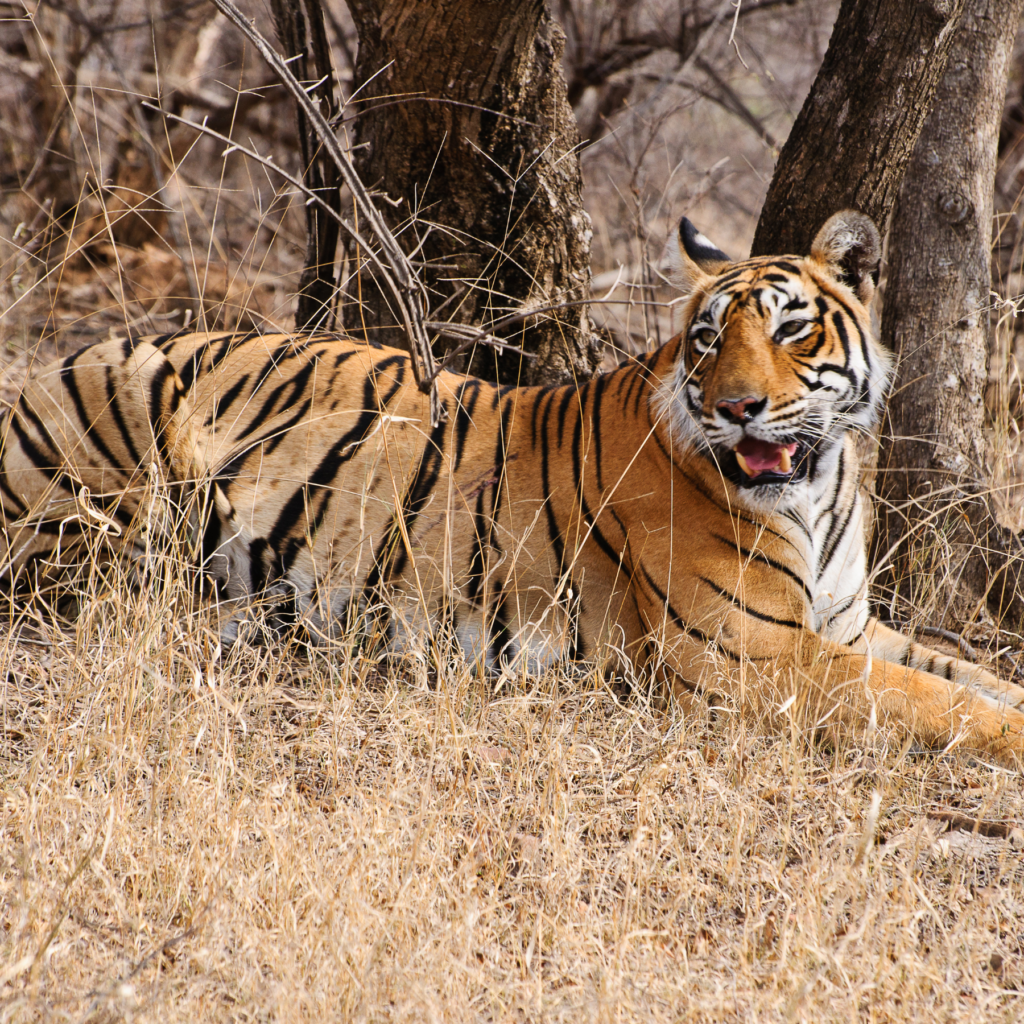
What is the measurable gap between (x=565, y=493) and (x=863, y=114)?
177cm

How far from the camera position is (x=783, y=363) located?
3041 mm

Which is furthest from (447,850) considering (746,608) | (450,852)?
(746,608)

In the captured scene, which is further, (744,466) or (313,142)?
(313,142)

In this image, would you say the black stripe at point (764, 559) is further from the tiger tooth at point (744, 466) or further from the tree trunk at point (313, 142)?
the tree trunk at point (313, 142)

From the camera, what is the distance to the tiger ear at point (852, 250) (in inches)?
124

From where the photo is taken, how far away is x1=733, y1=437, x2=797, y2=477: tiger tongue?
121 inches

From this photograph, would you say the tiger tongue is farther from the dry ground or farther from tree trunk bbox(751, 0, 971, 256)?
tree trunk bbox(751, 0, 971, 256)

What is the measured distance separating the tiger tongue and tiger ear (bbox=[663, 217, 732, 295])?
63 centimetres

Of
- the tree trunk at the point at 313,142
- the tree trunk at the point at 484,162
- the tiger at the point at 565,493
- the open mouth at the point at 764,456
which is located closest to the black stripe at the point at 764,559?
the tiger at the point at 565,493

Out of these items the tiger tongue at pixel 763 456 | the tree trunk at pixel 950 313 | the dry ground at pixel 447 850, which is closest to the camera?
the dry ground at pixel 447 850

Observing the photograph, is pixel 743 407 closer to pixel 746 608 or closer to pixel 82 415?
pixel 746 608

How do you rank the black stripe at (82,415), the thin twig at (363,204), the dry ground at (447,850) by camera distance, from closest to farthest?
the dry ground at (447,850) < the thin twig at (363,204) < the black stripe at (82,415)

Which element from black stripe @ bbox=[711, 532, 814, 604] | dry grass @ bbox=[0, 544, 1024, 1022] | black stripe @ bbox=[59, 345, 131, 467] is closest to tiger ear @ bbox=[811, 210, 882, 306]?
black stripe @ bbox=[711, 532, 814, 604]

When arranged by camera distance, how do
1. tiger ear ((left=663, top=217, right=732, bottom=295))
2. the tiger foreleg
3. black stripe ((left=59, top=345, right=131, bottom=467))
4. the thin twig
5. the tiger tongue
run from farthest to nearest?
black stripe ((left=59, top=345, right=131, bottom=467)) < tiger ear ((left=663, top=217, right=732, bottom=295)) < the tiger foreleg < the tiger tongue < the thin twig
